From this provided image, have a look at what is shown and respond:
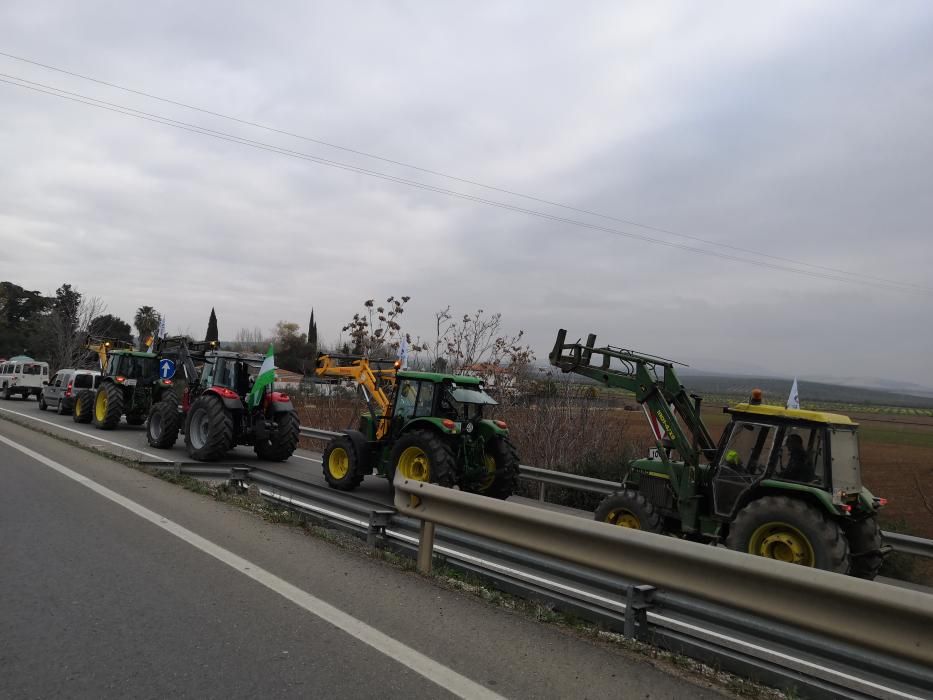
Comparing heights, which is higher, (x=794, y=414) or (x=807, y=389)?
(x=807, y=389)

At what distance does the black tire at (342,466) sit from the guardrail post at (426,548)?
17.7 ft

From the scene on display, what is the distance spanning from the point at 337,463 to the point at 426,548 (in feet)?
20.0

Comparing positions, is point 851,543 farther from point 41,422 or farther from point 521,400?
point 41,422

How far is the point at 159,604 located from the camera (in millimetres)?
4773

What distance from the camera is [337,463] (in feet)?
38.3

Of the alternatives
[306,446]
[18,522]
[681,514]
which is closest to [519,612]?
[681,514]

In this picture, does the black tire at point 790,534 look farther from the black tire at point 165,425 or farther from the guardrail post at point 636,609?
the black tire at point 165,425

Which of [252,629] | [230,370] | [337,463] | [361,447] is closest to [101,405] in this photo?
[230,370]

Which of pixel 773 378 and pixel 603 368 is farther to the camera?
pixel 773 378

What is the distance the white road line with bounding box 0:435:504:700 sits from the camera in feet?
12.2

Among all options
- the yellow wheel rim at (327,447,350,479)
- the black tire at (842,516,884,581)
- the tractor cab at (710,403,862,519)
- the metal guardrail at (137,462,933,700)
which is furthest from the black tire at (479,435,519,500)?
the black tire at (842,516,884,581)

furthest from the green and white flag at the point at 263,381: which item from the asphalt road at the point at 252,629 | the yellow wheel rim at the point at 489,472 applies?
the asphalt road at the point at 252,629

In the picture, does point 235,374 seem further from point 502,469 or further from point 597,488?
point 597,488

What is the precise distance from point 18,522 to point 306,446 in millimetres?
12738
